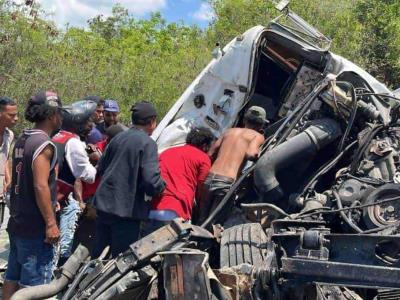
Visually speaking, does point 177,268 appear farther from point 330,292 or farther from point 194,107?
point 194,107

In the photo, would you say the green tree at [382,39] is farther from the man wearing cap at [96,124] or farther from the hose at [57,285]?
the hose at [57,285]

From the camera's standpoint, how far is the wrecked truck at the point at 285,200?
12.0 ft

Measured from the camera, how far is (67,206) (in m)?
5.32

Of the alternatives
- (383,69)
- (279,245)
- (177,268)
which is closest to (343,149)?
(279,245)

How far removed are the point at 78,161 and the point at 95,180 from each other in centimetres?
29

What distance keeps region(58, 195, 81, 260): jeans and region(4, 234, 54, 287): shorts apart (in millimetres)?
833

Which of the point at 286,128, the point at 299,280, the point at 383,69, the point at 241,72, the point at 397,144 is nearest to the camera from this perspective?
the point at 299,280

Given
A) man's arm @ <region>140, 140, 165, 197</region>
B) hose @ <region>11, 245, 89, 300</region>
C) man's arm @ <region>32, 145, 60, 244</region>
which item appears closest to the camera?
hose @ <region>11, 245, 89, 300</region>

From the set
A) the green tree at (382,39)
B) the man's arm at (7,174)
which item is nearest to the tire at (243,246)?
the man's arm at (7,174)

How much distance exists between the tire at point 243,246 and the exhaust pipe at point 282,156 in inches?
22.3

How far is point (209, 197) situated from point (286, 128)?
0.85m

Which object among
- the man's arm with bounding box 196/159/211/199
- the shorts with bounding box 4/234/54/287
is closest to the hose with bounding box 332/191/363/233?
the man's arm with bounding box 196/159/211/199

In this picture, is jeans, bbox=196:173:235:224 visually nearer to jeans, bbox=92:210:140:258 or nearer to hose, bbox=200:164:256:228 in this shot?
hose, bbox=200:164:256:228

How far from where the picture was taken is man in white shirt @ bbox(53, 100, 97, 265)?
16.8 feet
